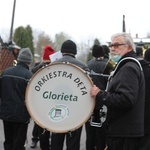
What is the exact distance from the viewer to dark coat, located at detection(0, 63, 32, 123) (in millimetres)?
5344

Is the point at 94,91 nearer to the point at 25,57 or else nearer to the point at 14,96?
the point at 14,96

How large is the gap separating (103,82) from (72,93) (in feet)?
6.60

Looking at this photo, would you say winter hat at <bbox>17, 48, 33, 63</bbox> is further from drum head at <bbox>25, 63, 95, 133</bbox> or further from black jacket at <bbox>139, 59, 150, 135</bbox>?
black jacket at <bbox>139, 59, 150, 135</bbox>

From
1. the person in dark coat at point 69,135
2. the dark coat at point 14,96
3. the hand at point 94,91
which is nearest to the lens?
the hand at point 94,91

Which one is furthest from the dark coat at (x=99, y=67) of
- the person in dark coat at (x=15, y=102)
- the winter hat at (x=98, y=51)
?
A: the person in dark coat at (x=15, y=102)

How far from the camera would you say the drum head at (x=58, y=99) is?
3.99 metres

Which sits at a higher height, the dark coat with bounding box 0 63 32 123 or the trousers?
the dark coat with bounding box 0 63 32 123

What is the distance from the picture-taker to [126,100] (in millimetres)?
3547

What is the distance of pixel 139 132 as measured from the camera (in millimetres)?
3691

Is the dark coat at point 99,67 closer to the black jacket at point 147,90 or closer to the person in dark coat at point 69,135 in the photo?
the person in dark coat at point 69,135

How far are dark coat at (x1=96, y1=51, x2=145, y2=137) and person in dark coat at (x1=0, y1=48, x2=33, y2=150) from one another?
1904 mm

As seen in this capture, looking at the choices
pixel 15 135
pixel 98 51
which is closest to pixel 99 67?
pixel 98 51

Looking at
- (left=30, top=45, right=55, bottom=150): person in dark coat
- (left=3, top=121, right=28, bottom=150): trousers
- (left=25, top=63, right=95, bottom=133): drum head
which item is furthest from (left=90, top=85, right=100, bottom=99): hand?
(left=30, top=45, right=55, bottom=150): person in dark coat

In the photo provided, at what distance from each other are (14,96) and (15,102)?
0.09 meters
